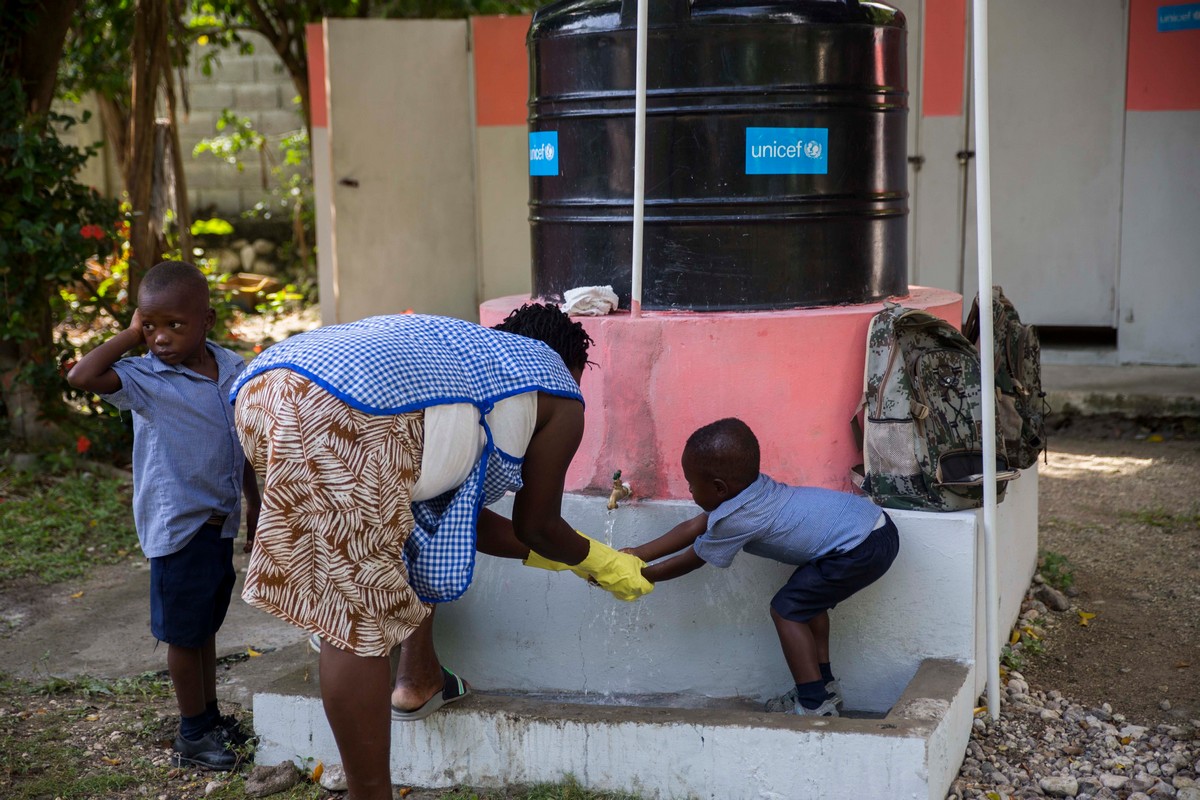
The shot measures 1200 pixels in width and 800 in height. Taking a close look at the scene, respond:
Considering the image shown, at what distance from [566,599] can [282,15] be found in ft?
24.9

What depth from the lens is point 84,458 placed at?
5852mm

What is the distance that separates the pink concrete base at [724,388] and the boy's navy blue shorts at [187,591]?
3.50 ft

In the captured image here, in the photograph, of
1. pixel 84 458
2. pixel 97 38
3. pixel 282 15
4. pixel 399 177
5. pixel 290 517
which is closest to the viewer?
pixel 290 517

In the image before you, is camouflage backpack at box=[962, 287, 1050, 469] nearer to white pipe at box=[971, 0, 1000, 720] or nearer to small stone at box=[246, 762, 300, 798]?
white pipe at box=[971, 0, 1000, 720]

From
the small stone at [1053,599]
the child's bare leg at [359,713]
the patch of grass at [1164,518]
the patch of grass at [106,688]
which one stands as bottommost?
the patch of grass at [106,688]

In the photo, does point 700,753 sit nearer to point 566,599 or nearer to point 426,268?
point 566,599

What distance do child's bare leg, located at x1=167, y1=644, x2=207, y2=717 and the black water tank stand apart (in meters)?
1.50

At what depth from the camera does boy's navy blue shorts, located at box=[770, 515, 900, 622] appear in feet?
9.76

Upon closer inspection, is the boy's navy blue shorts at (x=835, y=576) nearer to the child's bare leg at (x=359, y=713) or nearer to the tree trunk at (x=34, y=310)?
the child's bare leg at (x=359, y=713)

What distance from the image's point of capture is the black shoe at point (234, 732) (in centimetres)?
320

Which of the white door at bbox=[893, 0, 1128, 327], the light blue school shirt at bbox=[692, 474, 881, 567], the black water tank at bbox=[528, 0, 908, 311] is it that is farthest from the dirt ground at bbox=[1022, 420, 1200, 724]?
the black water tank at bbox=[528, 0, 908, 311]

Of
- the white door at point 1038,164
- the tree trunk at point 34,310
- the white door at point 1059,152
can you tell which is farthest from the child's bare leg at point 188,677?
the white door at point 1059,152

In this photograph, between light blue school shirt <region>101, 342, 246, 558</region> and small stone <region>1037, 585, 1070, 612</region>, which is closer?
light blue school shirt <region>101, 342, 246, 558</region>

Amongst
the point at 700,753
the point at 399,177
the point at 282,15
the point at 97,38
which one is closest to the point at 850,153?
the point at 700,753
